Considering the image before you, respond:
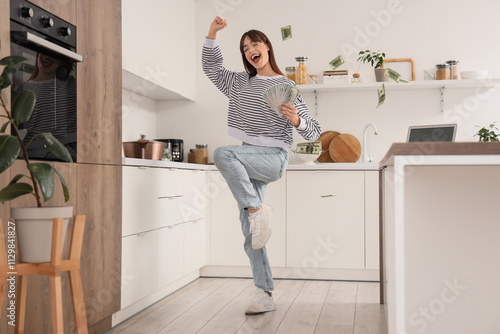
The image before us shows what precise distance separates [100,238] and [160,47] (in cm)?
174

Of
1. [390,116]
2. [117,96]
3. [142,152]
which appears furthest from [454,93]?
[117,96]

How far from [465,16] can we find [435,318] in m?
3.18

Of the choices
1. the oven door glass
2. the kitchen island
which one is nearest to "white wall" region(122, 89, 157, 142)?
the oven door glass

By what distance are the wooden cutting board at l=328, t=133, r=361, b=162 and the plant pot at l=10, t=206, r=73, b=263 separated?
2852 millimetres

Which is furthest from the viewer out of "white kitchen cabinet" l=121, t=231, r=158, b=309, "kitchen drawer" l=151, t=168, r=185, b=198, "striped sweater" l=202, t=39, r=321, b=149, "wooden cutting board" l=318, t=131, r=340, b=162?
"wooden cutting board" l=318, t=131, r=340, b=162

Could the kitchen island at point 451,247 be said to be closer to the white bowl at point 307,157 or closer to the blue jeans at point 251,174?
the blue jeans at point 251,174

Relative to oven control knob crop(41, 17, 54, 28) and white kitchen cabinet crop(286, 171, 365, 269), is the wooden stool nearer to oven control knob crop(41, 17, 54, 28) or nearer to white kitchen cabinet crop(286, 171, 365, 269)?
oven control knob crop(41, 17, 54, 28)

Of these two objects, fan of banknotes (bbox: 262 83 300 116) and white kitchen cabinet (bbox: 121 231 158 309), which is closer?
fan of banknotes (bbox: 262 83 300 116)

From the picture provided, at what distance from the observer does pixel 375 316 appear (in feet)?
9.54

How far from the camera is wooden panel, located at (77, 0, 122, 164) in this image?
238 centimetres

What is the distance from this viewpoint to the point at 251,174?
2.88m

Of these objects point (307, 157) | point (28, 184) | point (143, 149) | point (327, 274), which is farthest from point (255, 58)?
point (327, 274)

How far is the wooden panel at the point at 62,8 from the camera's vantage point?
208 centimetres

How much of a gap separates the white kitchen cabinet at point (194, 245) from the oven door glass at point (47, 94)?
1.55 meters
